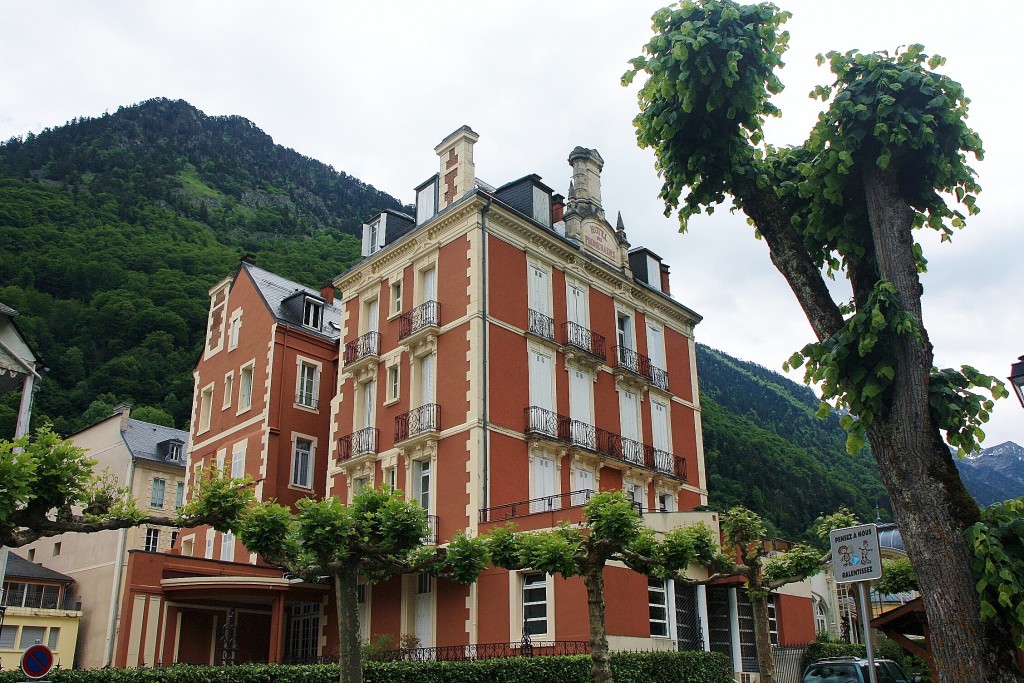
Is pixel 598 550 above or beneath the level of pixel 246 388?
beneath

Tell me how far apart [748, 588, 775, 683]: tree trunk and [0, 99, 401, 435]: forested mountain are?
162 feet

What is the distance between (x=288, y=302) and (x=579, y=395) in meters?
13.3

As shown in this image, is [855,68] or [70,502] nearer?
[855,68]

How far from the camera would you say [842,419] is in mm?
8258

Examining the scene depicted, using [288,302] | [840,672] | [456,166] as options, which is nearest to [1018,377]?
[840,672]

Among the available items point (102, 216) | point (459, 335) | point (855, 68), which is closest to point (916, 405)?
point (855, 68)

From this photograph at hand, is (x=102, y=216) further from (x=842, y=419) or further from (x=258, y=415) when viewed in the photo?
(x=842, y=419)

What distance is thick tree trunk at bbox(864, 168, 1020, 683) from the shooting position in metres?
7.09

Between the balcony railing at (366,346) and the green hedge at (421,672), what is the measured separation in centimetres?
1243

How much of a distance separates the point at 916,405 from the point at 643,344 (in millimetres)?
24378

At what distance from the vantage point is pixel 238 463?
32406mm

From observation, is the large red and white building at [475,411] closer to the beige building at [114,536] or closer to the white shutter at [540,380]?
the white shutter at [540,380]

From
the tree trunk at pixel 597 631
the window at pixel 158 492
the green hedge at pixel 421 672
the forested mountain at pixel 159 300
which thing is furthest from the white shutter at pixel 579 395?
the window at pixel 158 492

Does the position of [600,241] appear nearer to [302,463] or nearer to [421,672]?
[302,463]
